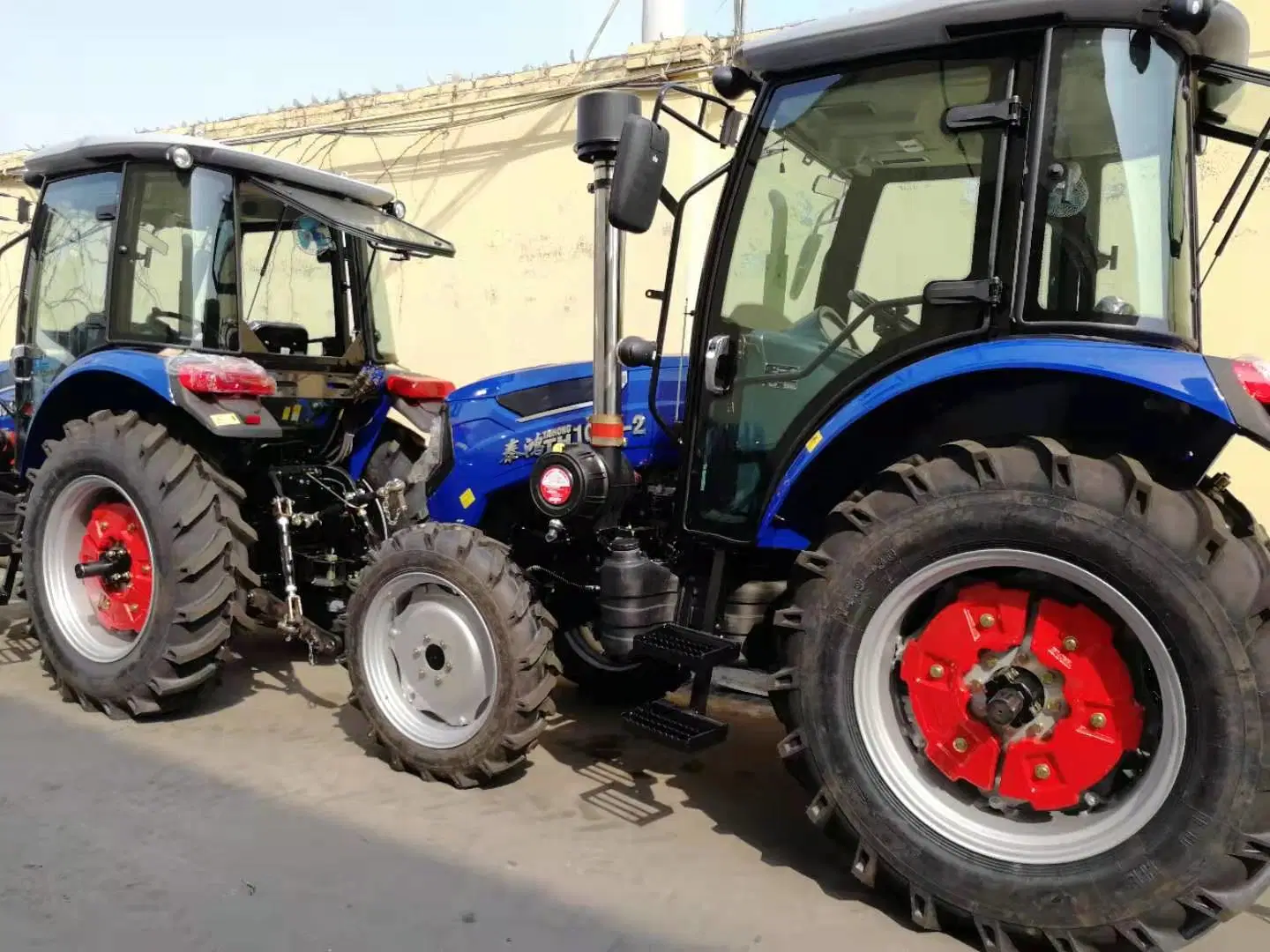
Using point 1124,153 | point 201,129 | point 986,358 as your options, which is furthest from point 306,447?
point 201,129

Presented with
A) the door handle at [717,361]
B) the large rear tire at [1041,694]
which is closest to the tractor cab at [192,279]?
the door handle at [717,361]

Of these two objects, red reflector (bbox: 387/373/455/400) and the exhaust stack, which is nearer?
the exhaust stack

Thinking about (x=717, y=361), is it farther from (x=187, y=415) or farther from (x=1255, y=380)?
(x=187, y=415)

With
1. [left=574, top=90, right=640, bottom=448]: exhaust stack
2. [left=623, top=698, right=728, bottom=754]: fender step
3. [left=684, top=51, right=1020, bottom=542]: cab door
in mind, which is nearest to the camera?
[left=684, top=51, right=1020, bottom=542]: cab door

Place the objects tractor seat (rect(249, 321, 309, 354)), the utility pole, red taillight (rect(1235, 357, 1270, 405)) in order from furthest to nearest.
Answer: the utility pole < tractor seat (rect(249, 321, 309, 354)) < red taillight (rect(1235, 357, 1270, 405))

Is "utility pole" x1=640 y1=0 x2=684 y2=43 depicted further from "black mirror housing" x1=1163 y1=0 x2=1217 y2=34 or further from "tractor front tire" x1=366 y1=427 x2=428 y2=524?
"black mirror housing" x1=1163 y1=0 x2=1217 y2=34

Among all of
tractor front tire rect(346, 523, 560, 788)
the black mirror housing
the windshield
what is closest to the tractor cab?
tractor front tire rect(346, 523, 560, 788)

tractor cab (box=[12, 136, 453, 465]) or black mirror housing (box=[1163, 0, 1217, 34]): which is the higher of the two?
black mirror housing (box=[1163, 0, 1217, 34])

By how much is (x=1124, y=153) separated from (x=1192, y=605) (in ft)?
3.47

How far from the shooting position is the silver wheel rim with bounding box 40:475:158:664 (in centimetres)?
390

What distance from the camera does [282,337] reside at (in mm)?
4418

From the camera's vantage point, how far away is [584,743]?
3.63m

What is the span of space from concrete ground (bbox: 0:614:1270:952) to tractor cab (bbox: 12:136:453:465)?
4.07 feet

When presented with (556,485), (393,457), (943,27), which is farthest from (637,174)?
(393,457)
